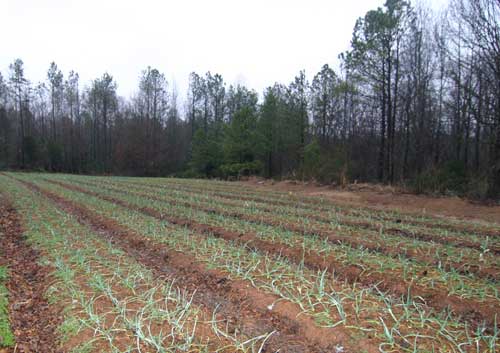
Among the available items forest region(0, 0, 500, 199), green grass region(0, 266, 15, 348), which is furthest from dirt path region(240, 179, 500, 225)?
green grass region(0, 266, 15, 348)

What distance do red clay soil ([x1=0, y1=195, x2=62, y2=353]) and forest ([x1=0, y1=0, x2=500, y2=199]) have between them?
14.0 metres

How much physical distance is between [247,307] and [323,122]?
30.8 metres

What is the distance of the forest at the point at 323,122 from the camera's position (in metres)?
15.1

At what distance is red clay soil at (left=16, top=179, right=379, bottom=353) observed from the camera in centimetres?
249

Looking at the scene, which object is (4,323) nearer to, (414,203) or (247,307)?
(247,307)

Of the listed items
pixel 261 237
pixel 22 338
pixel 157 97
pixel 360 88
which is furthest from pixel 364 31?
pixel 157 97

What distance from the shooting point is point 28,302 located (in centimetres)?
331

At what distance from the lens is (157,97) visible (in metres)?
44.3

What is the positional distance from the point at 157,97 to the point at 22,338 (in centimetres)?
4495

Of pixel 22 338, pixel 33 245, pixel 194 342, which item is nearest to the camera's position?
pixel 194 342

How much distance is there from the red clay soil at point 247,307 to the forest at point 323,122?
12.2 metres

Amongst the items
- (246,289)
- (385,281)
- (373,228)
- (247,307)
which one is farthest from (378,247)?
(247,307)

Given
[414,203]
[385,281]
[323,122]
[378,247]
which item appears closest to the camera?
[385,281]

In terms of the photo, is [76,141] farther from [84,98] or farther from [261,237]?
[261,237]
